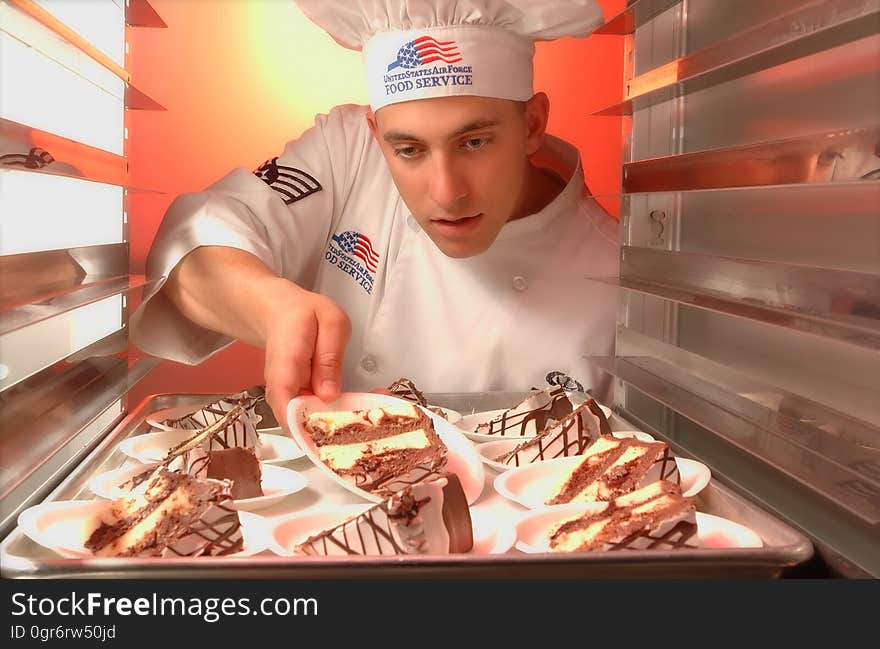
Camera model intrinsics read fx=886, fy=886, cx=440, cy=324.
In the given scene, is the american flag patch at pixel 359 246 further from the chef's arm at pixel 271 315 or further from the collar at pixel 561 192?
the chef's arm at pixel 271 315

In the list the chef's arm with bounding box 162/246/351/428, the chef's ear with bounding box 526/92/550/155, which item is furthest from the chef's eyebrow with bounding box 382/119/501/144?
the chef's arm with bounding box 162/246/351/428

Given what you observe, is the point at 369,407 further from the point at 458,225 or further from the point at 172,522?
the point at 458,225

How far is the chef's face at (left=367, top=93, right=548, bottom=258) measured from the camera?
5.86ft

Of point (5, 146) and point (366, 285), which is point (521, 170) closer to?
point (366, 285)

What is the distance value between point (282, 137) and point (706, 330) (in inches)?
53.9

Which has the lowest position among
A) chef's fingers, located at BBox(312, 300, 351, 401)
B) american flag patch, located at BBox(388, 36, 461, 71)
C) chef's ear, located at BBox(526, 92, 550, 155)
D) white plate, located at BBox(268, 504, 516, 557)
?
white plate, located at BBox(268, 504, 516, 557)

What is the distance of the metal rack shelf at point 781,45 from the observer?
94cm

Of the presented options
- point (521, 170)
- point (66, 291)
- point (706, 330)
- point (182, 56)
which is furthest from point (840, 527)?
point (182, 56)

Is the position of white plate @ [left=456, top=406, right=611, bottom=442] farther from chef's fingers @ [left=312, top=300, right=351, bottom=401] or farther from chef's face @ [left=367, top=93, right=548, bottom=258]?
chef's face @ [left=367, top=93, right=548, bottom=258]

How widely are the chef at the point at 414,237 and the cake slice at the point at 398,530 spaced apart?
16.3 inches

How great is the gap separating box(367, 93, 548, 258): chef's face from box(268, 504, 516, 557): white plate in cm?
88

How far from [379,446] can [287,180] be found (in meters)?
1.11

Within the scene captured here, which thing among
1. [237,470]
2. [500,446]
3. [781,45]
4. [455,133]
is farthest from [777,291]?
[455,133]

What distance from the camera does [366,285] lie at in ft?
7.46
